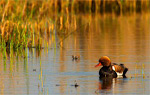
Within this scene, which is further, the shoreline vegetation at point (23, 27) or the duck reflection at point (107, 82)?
the shoreline vegetation at point (23, 27)

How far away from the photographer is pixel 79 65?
13008 millimetres

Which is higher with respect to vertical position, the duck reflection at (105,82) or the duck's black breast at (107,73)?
the duck's black breast at (107,73)

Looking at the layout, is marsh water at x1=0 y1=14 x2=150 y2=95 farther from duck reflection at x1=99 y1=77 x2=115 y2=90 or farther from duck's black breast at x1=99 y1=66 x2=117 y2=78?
duck's black breast at x1=99 y1=66 x2=117 y2=78

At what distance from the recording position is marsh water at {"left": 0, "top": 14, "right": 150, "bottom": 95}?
32.5 feet

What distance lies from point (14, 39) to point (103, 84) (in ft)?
19.3

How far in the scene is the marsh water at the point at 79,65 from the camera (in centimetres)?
991

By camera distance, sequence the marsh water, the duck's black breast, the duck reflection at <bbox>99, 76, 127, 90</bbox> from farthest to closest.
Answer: the duck's black breast < the duck reflection at <bbox>99, 76, 127, 90</bbox> < the marsh water

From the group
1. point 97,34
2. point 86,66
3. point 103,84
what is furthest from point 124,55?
point 97,34

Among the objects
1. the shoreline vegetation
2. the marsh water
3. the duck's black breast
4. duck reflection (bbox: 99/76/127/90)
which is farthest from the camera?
the shoreline vegetation

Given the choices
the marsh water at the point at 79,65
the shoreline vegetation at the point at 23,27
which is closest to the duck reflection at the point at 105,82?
the marsh water at the point at 79,65

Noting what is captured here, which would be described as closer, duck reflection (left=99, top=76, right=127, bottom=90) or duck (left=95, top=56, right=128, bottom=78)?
duck reflection (left=99, top=76, right=127, bottom=90)

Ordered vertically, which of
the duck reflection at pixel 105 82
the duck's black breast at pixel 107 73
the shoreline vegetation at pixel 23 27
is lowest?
the duck reflection at pixel 105 82

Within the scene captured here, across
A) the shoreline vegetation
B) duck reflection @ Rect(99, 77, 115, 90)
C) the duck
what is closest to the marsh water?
duck reflection @ Rect(99, 77, 115, 90)

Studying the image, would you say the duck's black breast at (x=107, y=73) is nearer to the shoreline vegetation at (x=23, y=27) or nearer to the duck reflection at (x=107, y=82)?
the duck reflection at (x=107, y=82)
